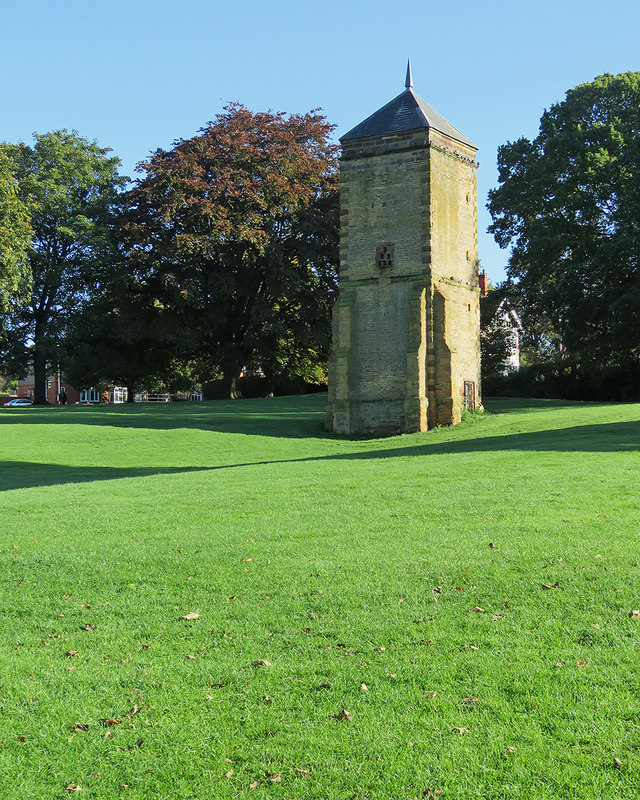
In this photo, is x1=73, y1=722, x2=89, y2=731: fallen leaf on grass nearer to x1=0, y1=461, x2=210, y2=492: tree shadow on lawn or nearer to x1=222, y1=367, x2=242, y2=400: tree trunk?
x1=0, y1=461, x2=210, y2=492: tree shadow on lawn

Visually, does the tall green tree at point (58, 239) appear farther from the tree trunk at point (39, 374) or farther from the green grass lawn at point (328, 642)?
the green grass lawn at point (328, 642)

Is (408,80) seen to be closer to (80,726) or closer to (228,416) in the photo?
(228,416)

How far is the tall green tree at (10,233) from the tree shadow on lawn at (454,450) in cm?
1648

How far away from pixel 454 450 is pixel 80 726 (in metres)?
17.1

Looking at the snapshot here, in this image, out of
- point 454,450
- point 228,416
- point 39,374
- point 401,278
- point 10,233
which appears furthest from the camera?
point 39,374

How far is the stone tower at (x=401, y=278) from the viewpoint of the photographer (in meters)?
31.8

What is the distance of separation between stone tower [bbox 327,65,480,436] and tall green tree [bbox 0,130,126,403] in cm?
1851

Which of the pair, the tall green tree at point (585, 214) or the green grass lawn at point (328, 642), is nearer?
the green grass lawn at point (328, 642)

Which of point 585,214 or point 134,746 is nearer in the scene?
point 134,746

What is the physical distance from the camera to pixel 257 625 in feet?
23.3

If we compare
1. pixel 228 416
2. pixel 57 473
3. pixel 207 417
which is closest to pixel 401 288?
pixel 228 416

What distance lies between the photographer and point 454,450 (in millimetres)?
21547

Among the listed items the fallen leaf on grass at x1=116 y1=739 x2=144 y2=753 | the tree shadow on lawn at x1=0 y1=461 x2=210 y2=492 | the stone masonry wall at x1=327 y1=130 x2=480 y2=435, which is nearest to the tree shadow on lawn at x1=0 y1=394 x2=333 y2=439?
the stone masonry wall at x1=327 y1=130 x2=480 y2=435

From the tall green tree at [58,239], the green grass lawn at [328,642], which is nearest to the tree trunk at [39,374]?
the tall green tree at [58,239]
